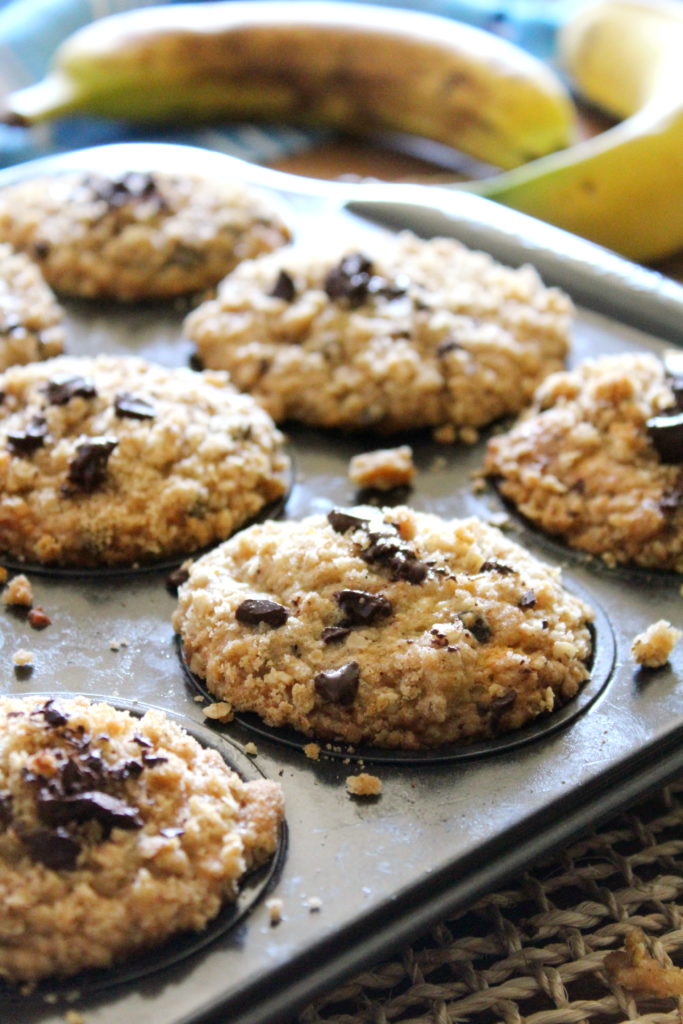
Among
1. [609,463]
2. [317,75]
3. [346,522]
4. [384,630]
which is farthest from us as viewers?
[317,75]

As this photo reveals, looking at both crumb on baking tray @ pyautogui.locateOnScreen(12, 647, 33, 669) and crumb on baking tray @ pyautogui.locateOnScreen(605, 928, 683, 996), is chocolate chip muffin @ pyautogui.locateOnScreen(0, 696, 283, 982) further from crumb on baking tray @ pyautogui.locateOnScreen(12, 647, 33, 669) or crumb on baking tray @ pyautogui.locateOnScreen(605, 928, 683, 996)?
crumb on baking tray @ pyautogui.locateOnScreen(605, 928, 683, 996)

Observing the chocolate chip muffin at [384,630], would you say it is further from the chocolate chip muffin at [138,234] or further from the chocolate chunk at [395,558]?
the chocolate chip muffin at [138,234]

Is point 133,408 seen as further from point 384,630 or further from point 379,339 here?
point 384,630

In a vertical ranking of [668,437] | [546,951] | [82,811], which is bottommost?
[546,951]

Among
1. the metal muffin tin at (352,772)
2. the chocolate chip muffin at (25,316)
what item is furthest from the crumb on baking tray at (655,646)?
the chocolate chip muffin at (25,316)

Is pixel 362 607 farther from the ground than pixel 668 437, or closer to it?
closer to it

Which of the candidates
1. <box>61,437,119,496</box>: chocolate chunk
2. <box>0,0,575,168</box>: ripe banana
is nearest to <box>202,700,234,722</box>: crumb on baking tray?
<box>61,437,119,496</box>: chocolate chunk

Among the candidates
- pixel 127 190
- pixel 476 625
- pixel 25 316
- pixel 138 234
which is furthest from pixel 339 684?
pixel 127 190
